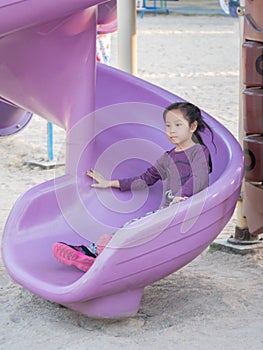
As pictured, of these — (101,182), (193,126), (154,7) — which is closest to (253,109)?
(193,126)

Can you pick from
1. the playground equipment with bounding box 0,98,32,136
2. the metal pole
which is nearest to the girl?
the metal pole

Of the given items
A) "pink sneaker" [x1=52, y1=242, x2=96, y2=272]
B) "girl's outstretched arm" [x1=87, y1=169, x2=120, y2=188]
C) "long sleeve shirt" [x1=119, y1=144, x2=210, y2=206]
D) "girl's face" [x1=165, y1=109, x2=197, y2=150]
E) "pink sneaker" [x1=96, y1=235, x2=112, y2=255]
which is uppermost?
"girl's face" [x1=165, y1=109, x2=197, y2=150]

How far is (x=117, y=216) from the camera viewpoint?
10.2 ft

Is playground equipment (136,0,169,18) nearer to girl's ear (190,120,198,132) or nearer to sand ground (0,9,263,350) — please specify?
sand ground (0,9,263,350)

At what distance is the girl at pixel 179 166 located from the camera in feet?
9.23

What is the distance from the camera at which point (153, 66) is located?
8.13 m

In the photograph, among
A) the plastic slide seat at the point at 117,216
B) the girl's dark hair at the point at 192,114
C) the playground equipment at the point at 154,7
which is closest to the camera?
the plastic slide seat at the point at 117,216

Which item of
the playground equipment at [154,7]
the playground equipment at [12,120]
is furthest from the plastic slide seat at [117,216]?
the playground equipment at [154,7]

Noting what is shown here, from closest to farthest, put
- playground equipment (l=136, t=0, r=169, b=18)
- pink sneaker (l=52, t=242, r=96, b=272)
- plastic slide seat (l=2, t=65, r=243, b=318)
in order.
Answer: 1. plastic slide seat (l=2, t=65, r=243, b=318)
2. pink sneaker (l=52, t=242, r=96, b=272)
3. playground equipment (l=136, t=0, r=169, b=18)

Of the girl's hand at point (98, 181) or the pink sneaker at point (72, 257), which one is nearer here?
the pink sneaker at point (72, 257)

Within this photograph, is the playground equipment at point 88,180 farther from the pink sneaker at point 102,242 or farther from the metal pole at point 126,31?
the metal pole at point 126,31

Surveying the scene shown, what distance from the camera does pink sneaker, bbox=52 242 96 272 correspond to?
281cm

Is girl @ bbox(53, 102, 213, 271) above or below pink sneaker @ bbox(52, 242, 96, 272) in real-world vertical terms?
above

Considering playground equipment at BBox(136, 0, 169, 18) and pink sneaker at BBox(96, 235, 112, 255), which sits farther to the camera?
playground equipment at BBox(136, 0, 169, 18)
